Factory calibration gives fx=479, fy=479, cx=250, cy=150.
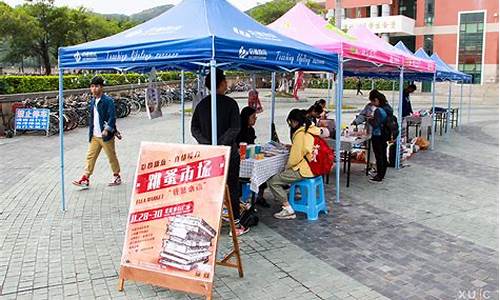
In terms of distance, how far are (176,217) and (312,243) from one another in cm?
202

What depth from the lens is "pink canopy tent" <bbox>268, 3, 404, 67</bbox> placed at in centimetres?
703

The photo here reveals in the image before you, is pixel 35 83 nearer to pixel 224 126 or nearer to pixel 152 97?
pixel 152 97

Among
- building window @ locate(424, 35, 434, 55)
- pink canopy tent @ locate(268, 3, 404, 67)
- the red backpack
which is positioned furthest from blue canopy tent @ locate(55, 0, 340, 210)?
building window @ locate(424, 35, 434, 55)

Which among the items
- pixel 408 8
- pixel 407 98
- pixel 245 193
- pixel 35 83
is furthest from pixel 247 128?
pixel 408 8

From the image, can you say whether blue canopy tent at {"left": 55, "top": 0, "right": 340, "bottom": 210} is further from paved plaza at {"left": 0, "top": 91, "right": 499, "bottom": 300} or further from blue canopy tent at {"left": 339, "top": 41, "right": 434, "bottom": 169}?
blue canopy tent at {"left": 339, "top": 41, "right": 434, "bottom": 169}

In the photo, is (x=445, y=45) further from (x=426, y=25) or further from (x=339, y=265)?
(x=339, y=265)

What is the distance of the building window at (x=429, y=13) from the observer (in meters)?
44.6

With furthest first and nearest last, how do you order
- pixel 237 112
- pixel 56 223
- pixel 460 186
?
pixel 460 186 → pixel 56 223 → pixel 237 112

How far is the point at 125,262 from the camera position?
4211 mm

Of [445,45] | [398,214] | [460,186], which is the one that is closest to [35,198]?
Result: [398,214]

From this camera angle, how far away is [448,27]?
1699 inches

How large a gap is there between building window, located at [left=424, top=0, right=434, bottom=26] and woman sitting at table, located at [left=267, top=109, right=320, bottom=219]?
4315 cm

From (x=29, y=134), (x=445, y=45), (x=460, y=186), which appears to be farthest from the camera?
(x=445, y=45)

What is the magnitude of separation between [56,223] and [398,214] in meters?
4.64
